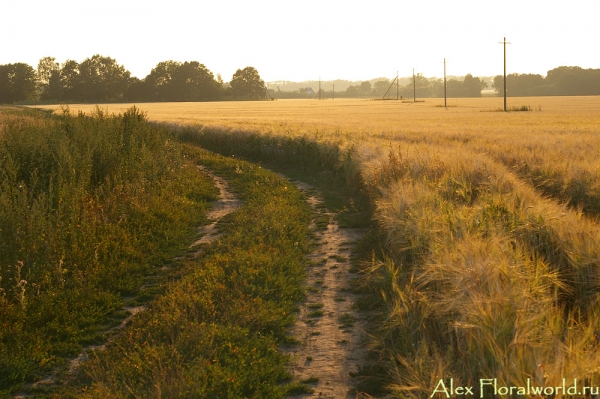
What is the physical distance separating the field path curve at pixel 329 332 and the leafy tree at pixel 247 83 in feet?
364

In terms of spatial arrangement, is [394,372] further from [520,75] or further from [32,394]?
[520,75]

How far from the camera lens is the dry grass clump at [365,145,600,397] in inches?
159

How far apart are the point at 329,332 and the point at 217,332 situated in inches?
48.4

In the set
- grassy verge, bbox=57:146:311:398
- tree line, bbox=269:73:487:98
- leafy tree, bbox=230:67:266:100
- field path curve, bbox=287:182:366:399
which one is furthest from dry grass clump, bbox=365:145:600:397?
tree line, bbox=269:73:487:98

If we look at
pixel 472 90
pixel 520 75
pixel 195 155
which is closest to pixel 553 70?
pixel 520 75

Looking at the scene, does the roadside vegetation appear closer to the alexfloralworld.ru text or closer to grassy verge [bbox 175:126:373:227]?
the alexfloralworld.ru text

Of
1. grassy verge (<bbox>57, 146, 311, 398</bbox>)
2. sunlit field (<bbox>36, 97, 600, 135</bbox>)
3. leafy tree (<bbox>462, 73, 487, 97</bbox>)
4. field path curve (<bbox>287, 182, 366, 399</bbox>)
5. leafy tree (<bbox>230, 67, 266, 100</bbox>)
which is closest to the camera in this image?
grassy verge (<bbox>57, 146, 311, 398</bbox>)

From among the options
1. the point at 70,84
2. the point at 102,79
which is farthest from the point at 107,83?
the point at 70,84

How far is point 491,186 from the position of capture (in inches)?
384

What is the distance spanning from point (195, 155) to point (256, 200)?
925cm

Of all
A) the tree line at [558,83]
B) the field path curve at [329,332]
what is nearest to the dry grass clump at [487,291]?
the field path curve at [329,332]

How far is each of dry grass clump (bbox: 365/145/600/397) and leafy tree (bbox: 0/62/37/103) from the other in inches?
4193

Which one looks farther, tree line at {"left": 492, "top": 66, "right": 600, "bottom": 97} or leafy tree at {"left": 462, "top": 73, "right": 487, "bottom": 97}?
leafy tree at {"left": 462, "top": 73, "right": 487, "bottom": 97}

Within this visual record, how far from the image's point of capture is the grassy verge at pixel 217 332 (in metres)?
4.86
